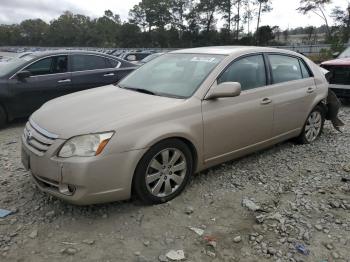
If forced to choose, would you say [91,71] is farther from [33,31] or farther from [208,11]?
[33,31]

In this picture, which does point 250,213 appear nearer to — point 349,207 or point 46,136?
point 349,207

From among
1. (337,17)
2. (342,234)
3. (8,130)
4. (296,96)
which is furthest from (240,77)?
(337,17)

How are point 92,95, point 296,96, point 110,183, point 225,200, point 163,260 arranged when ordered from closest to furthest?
point 163,260
point 110,183
point 225,200
point 92,95
point 296,96

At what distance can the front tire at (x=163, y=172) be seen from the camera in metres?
3.60

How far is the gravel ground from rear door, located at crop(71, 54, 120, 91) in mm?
3195

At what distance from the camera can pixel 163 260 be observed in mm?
3037

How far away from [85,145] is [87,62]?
4924mm

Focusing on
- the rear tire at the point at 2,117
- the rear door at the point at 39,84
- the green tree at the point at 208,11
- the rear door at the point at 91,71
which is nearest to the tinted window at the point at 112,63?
the rear door at the point at 91,71

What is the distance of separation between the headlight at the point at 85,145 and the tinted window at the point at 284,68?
2653 mm

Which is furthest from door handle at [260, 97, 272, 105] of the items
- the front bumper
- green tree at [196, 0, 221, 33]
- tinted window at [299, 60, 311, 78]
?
green tree at [196, 0, 221, 33]

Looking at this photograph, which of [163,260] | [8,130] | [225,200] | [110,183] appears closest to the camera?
[163,260]

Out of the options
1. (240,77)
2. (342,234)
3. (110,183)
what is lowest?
(342,234)

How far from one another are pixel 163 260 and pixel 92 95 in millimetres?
2151

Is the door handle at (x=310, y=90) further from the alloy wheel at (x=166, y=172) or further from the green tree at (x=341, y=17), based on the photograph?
the green tree at (x=341, y=17)
